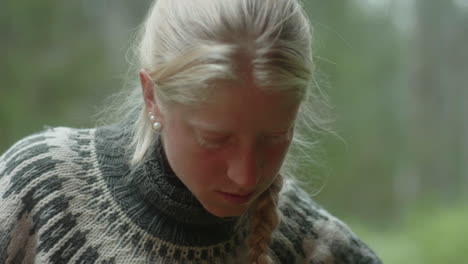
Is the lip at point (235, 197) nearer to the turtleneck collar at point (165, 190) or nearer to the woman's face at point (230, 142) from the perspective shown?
the woman's face at point (230, 142)

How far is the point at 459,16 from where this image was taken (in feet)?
4.84

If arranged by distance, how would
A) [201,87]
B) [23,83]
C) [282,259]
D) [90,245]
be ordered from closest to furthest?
[201,87] → [90,245] → [282,259] → [23,83]

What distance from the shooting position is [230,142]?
0.88 m

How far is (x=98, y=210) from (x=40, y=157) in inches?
4.2

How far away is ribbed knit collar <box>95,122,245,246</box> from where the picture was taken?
1.03 m

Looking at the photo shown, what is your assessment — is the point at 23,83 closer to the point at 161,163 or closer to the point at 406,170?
the point at 161,163

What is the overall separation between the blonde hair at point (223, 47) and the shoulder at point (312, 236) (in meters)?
0.26

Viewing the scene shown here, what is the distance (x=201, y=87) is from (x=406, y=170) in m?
0.75

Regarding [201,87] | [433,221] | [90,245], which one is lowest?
[433,221]

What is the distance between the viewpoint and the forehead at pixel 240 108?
853 mm

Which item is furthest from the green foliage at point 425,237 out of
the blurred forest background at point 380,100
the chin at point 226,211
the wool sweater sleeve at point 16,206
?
the wool sweater sleeve at point 16,206

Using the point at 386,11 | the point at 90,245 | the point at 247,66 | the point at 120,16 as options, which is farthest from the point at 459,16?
the point at 90,245

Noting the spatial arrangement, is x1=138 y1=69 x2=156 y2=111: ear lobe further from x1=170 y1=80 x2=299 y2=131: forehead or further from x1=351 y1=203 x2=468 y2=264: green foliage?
x1=351 y1=203 x2=468 y2=264: green foliage

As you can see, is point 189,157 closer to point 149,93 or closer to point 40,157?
point 149,93
